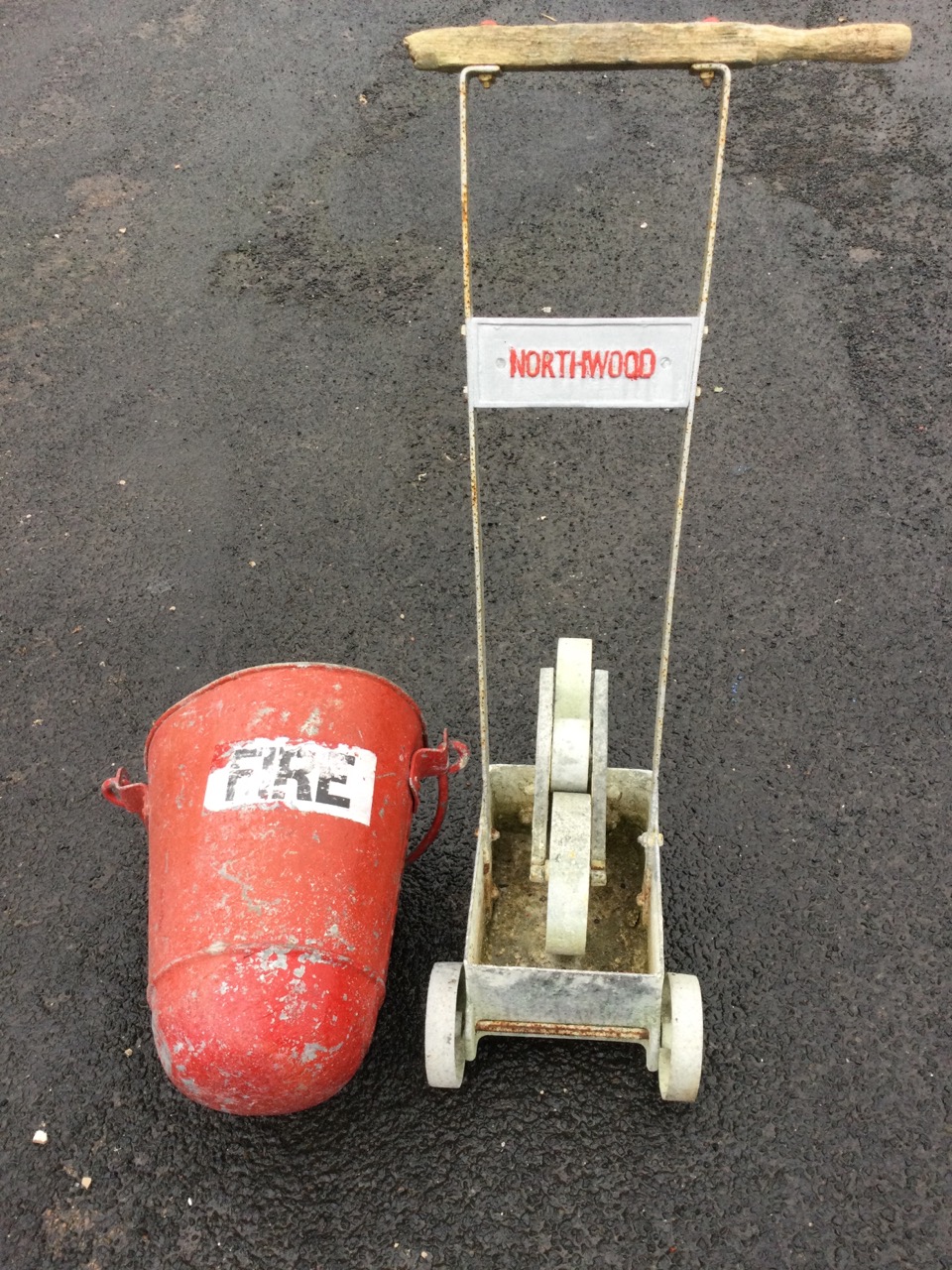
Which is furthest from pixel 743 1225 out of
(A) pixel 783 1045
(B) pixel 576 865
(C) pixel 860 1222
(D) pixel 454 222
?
(D) pixel 454 222

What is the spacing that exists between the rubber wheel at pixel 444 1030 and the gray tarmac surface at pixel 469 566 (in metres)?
0.20

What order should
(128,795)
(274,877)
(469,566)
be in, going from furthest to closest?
(469,566) → (128,795) → (274,877)

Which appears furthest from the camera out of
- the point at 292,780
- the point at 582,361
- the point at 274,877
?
the point at 292,780

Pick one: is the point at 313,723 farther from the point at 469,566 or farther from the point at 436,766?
the point at 469,566

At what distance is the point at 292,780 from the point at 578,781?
741 millimetres

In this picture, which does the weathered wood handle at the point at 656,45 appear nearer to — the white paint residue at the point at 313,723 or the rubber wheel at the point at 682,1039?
the white paint residue at the point at 313,723

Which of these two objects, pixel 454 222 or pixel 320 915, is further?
pixel 454 222

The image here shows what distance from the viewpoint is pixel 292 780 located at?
2.55m

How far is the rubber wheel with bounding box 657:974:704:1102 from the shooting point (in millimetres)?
2598

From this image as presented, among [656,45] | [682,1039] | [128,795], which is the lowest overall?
[682,1039]

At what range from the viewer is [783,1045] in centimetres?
Answer: 292

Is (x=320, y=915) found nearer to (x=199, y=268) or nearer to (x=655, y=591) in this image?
Result: (x=655, y=591)

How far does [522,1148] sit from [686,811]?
121cm

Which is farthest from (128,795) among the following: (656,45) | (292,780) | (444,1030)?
(656,45)
